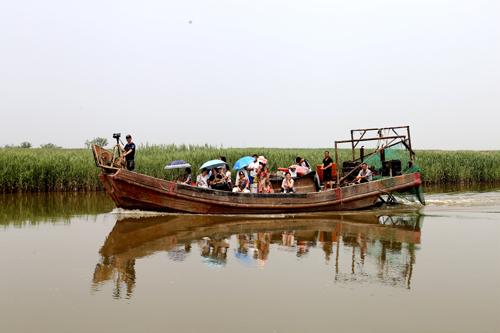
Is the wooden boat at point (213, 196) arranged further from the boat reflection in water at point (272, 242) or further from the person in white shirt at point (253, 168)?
the person in white shirt at point (253, 168)

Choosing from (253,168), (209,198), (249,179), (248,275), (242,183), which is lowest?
(248,275)

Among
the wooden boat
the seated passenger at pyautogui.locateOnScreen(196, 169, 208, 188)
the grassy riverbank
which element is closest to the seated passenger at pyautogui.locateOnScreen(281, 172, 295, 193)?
the wooden boat

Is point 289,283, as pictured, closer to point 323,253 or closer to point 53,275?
point 323,253

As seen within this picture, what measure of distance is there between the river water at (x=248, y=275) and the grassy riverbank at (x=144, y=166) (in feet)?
26.4

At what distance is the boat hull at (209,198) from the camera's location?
44.5 ft

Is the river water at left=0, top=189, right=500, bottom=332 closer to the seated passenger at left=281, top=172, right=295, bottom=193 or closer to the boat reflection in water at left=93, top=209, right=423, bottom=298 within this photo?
the boat reflection in water at left=93, top=209, right=423, bottom=298

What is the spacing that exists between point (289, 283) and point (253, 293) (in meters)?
0.70

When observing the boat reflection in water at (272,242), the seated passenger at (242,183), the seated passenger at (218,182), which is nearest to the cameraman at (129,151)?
the boat reflection in water at (272,242)

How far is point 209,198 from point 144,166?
10.2 meters

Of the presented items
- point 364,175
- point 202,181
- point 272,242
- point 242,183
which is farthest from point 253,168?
point 272,242

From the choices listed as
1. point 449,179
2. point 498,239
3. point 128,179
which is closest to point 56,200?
point 128,179

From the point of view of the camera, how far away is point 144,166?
77.4 feet

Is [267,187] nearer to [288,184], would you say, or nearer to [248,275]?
[288,184]

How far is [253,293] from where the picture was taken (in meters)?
6.83
